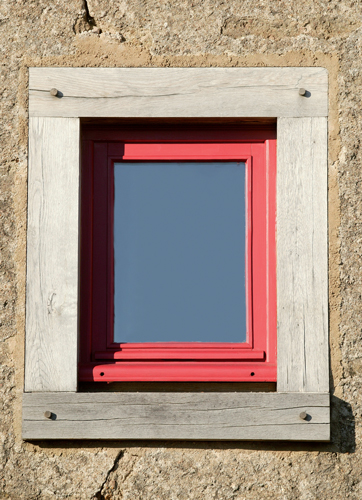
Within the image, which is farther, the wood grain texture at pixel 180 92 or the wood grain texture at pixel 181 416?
the wood grain texture at pixel 180 92

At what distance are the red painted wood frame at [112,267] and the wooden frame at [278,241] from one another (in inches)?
4.1

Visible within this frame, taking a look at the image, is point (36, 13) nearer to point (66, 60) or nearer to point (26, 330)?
point (66, 60)

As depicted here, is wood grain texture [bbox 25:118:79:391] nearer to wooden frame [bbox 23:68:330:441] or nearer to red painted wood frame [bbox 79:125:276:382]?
wooden frame [bbox 23:68:330:441]

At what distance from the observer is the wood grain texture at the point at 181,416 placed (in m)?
2.25

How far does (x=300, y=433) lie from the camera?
2.24 meters

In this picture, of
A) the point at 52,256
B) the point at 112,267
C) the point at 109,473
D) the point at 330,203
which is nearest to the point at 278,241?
the point at 330,203

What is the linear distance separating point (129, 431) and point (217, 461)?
1.27 ft

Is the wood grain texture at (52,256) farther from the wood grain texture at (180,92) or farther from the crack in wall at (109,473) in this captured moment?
the crack in wall at (109,473)

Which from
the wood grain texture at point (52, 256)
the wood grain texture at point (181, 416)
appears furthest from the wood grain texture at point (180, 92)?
the wood grain texture at point (181, 416)

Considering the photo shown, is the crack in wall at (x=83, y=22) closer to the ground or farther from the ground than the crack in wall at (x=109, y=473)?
farther from the ground

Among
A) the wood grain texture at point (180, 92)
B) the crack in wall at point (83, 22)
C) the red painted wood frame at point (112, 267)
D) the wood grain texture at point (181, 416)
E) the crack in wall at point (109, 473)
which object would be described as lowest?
the crack in wall at point (109, 473)

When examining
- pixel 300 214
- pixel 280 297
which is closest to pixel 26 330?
pixel 280 297

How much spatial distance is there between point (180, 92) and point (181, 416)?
1.37 meters

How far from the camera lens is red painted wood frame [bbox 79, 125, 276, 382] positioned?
7.82 ft
